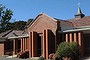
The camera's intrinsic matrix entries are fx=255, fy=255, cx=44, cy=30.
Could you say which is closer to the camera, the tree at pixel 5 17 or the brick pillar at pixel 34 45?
the brick pillar at pixel 34 45

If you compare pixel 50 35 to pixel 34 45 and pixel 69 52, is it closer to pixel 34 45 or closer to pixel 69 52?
pixel 34 45

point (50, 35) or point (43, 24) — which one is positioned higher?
point (43, 24)

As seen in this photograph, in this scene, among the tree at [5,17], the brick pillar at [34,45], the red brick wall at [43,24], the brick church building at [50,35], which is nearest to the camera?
the brick church building at [50,35]

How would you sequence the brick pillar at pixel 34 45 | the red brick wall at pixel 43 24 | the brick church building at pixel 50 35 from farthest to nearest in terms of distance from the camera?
the brick pillar at pixel 34 45 < the red brick wall at pixel 43 24 < the brick church building at pixel 50 35

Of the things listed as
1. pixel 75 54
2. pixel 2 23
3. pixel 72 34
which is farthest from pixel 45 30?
pixel 2 23

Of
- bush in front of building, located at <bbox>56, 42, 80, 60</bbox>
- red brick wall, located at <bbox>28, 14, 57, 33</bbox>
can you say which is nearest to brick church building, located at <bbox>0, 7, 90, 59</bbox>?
red brick wall, located at <bbox>28, 14, 57, 33</bbox>

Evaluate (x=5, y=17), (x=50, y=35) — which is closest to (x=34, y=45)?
(x=50, y=35)

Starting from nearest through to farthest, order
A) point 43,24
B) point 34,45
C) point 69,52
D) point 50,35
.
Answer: point 69,52
point 50,35
point 34,45
point 43,24

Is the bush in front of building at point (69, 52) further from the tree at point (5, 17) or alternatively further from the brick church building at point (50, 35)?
the tree at point (5, 17)

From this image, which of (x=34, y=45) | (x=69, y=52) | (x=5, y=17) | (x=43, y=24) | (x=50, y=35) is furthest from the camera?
(x=5, y=17)

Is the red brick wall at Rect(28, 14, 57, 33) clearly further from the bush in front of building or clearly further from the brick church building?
the bush in front of building

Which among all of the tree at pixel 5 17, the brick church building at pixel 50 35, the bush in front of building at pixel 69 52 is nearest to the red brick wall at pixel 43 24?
the brick church building at pixel 50 35

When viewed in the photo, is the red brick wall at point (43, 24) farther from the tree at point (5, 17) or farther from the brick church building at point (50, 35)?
the tree at point (5, 17)

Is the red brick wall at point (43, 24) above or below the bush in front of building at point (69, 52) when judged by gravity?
above
